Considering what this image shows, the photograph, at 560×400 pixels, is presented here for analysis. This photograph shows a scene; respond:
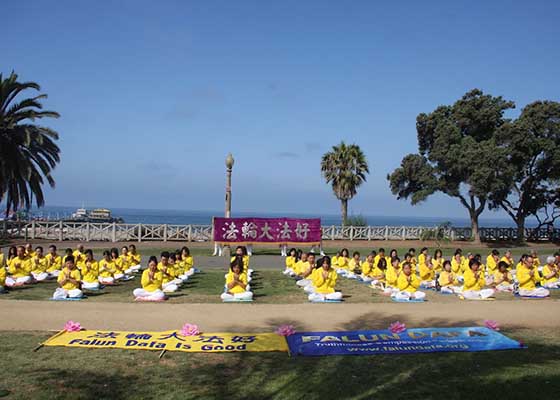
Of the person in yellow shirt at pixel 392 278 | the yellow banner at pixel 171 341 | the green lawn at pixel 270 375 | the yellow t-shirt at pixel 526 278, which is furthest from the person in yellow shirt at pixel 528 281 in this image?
the yellow banner at pixel 171 341

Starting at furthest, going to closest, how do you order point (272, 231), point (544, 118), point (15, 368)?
point (544, 118) < point (272, 231) < point (15, 368)

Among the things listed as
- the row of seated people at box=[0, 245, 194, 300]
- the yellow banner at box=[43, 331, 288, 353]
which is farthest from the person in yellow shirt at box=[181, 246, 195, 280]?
the yellow banner at box=[43, 331, 288, 353]

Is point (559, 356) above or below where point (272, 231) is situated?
below

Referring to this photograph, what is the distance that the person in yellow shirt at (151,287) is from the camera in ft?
42.2

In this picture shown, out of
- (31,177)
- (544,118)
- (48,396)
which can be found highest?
(544,118)

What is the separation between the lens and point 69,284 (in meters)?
13.1

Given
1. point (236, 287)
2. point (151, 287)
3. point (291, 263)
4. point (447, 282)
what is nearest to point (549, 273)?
point (447, 282)

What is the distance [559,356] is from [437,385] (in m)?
2.86

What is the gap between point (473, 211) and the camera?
3869 centimetres

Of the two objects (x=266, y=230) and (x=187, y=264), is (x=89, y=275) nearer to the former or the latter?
(x=187, y=264)

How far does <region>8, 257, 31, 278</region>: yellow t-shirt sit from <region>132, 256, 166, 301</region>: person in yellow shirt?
475 cm

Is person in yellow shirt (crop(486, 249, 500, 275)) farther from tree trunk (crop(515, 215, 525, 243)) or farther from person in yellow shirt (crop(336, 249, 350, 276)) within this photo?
tree trunk (crop(515, 215, 525, 243))

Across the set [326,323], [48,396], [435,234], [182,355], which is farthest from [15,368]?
[435,234]

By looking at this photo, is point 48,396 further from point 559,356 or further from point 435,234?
point 435,234
